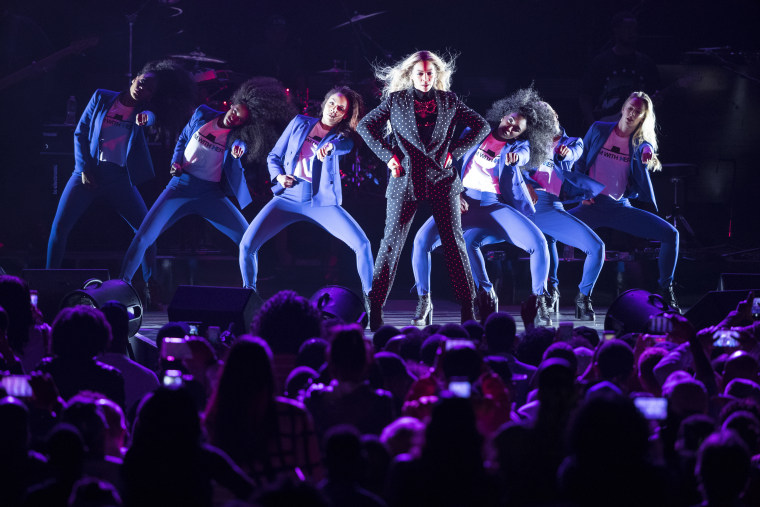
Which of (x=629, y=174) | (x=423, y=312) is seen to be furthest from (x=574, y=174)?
(x=423, y=312)

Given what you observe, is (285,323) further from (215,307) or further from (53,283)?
(53,283)

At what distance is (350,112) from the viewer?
7742 mm

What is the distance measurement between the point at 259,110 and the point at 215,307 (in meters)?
2.87

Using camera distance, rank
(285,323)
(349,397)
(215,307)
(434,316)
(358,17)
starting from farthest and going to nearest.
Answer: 1. (358,17)
2. (434,316)
3. (215,307)
4. (285,323)
5. (349,397)

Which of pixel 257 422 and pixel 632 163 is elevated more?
pixel 632 163

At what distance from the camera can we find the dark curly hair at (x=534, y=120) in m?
8.09

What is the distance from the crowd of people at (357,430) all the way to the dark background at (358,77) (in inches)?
247

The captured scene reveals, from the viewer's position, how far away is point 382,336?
454cm

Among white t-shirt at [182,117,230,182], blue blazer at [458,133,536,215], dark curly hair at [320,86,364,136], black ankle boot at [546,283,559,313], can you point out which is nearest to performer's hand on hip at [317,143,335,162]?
dark curly hair at [320,86,364,136]

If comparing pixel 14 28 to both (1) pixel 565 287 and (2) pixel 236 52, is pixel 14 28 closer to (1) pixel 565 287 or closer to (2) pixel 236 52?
(2) pixel 236 52

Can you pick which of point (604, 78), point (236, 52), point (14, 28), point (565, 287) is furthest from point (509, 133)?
point (14, 28)

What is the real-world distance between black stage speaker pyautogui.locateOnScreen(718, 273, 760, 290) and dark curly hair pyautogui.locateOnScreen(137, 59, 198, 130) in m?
4.88

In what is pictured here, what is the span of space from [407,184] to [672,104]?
6.57 metres

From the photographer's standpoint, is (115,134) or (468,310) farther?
(115,134)
